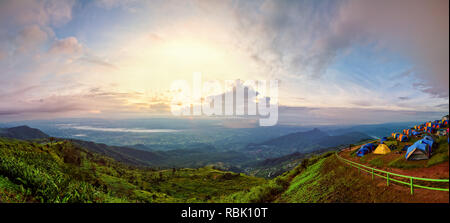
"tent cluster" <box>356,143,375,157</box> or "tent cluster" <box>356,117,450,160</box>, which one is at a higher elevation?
"tent cluster" <box>356,117,450,160</box>

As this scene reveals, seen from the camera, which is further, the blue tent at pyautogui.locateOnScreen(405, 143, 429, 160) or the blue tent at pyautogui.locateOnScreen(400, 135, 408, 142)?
the blue tent at pyautogui.locateOnScreen(400, 135, 408, 142)

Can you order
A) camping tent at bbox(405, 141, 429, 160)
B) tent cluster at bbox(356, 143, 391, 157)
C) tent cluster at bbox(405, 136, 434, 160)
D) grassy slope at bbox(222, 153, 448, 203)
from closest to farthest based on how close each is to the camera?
1. grassy slope at bbox(222, 153, 448, 203)
2. tent cluster at bbox(405, 136, 434, 160)
3. camping tent at bbox(405, 141, 429, 160)
4. tent cluster at bbox(356, 143, 391, 157)

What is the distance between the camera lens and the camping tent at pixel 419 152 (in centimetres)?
777

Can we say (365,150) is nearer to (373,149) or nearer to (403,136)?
(373,149)

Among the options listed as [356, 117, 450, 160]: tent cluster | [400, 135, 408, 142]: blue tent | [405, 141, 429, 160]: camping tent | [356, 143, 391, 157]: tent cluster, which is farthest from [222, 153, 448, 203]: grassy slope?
[400, 135, 408, 142]: blue tent

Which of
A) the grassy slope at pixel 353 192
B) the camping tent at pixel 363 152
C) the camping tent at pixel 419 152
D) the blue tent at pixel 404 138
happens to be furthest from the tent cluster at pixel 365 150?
the camping tent at pixel 419 152

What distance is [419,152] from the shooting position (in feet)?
27.1

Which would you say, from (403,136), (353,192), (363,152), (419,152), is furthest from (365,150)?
(353,192)

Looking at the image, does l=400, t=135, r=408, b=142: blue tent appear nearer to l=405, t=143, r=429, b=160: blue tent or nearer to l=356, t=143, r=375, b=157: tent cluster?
l=356, t=143, r=375, b=157: tent cluster

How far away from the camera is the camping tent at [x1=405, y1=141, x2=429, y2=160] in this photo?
7.77 meters

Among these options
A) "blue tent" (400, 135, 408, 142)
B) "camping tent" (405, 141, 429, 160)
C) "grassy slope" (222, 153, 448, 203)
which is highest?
"camping tent" (405, 141, 429, 160)

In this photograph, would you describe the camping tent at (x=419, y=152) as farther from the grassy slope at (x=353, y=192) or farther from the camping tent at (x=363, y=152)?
the camping tent at (x=363, y=152)

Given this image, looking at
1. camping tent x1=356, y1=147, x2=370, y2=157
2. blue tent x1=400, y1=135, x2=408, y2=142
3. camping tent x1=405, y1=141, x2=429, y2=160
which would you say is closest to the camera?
camping tent x1=405, y1=141, x2=429, y2=160
